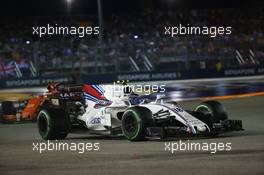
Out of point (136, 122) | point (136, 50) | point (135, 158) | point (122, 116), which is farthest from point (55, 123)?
point (136, 50)

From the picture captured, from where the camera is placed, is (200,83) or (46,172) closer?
(46,172)

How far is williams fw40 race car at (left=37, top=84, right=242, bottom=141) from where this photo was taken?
11.9 m

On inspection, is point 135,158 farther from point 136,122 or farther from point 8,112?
point 8,112

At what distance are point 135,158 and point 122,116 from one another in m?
2.76

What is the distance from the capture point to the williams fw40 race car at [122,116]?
39.1 ft

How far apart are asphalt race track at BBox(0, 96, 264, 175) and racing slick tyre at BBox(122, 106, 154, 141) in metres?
0.20

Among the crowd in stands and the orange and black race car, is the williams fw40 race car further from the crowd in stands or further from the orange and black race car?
the crowd in stands

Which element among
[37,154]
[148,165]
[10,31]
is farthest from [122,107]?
[10,31]

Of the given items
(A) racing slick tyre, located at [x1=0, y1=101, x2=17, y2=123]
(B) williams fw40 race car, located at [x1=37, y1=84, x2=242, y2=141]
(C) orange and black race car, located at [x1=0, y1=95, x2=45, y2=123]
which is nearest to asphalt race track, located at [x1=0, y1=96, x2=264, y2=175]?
(B) williams fw40 race car, located at [x1=37, y1=84, x2=242, y2=141]

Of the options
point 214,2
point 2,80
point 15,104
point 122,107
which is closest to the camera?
point 122,107

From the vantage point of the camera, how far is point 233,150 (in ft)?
33.8

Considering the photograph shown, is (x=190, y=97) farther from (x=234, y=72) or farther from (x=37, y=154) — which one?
(x=37, y=154)

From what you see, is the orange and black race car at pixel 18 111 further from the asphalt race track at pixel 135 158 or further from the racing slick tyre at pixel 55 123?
the racing slick tyre at pixel 55 123

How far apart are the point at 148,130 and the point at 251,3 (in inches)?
1570
